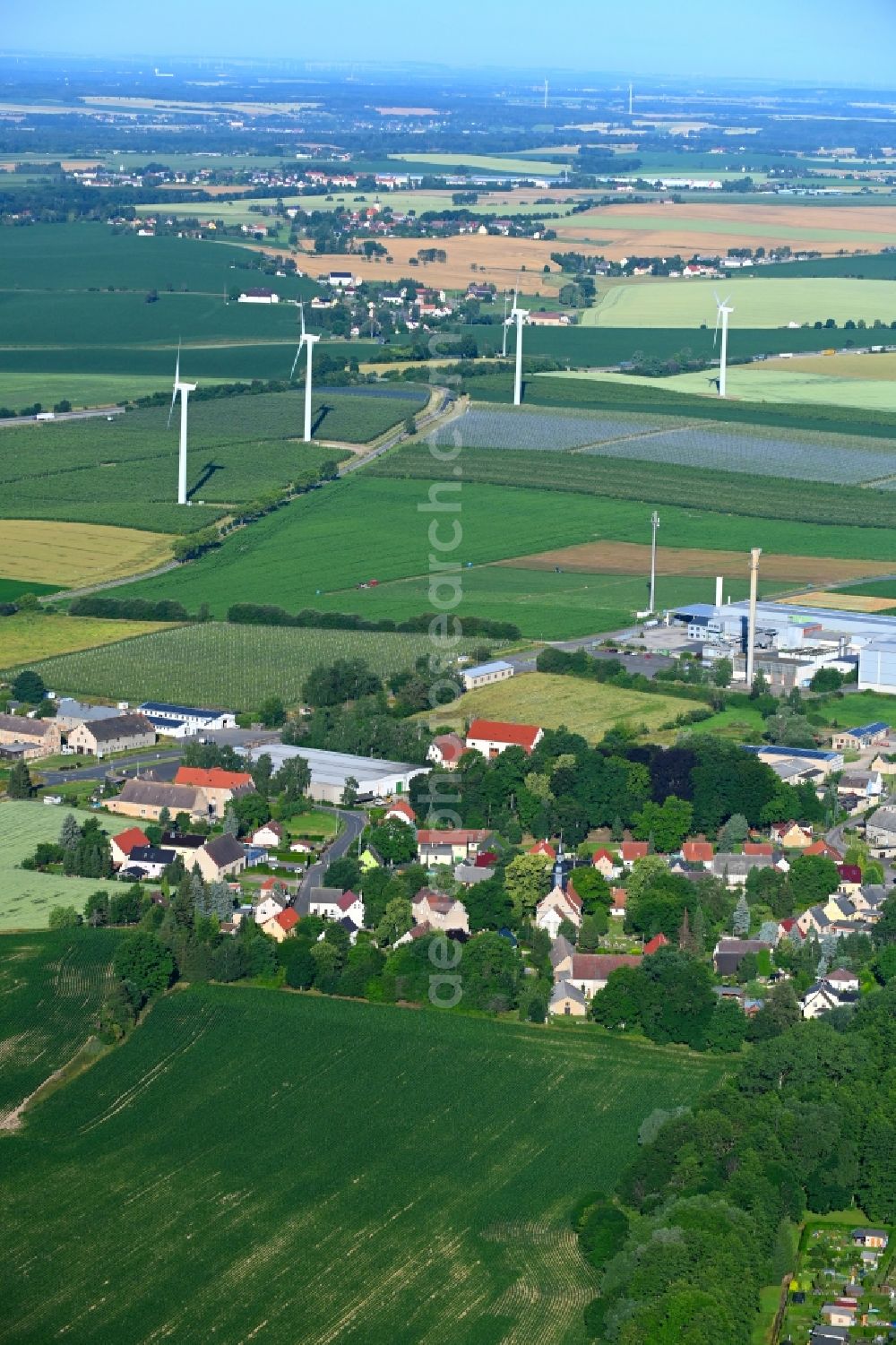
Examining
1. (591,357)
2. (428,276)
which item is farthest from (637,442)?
(428,276)

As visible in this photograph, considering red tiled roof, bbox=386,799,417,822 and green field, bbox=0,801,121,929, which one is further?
red tiled roof, bbox=386,799,417,822

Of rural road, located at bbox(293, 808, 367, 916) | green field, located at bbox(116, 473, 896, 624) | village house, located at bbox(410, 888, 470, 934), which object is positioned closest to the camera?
village house, located at bbox(410, 888, 470, 934)

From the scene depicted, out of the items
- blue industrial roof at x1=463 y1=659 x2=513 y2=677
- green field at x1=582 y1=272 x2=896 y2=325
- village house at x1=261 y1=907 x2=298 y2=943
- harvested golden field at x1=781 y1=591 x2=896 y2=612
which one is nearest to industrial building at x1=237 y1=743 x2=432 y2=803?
blue industrial roof at x1=463 y1=659 x2=513 y2=677

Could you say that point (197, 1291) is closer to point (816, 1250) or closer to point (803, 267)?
point (816, 1250)

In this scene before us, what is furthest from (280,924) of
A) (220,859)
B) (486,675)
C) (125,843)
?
(486,675)

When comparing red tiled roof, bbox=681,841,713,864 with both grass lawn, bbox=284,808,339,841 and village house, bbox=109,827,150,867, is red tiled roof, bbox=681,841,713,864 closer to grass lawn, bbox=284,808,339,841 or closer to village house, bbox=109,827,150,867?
grass lawn, bbox=284,808,339,841

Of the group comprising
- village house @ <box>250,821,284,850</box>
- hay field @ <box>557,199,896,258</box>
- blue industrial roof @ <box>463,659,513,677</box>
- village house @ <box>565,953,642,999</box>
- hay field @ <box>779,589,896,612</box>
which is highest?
village house @ <box>565,953,642,999</box>

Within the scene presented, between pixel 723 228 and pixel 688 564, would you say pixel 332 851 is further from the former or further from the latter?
pixel 723 228
